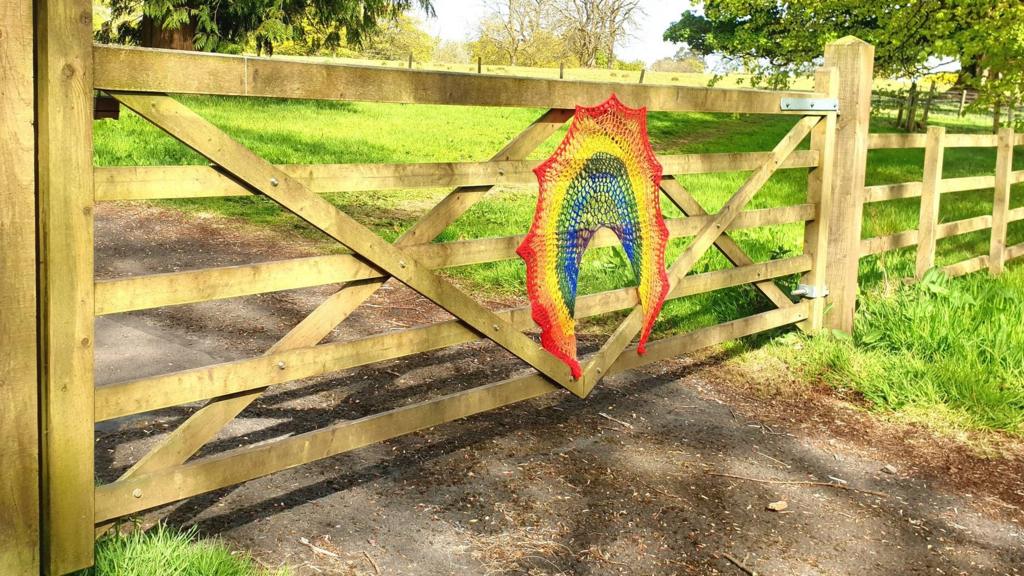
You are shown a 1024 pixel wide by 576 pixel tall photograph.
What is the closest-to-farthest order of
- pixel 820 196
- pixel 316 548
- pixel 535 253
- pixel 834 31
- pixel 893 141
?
1. pixel 316 548
2. pixel 535 253
3. pixel 820 196
4. pixel 893 141
5. pixel 834 31

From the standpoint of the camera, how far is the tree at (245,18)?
19172mm

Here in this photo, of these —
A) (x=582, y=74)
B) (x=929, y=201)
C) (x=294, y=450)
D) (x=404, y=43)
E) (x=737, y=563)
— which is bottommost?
(x=737, y=563)

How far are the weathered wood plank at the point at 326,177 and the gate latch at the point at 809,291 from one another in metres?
1.76

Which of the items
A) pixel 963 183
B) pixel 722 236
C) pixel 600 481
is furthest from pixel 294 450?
pixel 963 183

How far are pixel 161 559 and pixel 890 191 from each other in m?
5.60

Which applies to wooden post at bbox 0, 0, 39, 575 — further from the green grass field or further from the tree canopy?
the tree canopy

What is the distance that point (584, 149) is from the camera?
4.49 metres

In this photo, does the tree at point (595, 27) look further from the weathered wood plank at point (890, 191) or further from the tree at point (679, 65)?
the weathered wood plank at point (890, 191)

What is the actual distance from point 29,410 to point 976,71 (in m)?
25.3

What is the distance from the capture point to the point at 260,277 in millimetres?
3428

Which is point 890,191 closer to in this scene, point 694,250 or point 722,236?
point 722,236

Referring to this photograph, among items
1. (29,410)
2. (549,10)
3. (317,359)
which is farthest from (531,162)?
(549,10)

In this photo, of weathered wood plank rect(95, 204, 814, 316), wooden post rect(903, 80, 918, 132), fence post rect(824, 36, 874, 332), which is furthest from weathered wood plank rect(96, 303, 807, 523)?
wooden post rect(903, 80, 918, 132)

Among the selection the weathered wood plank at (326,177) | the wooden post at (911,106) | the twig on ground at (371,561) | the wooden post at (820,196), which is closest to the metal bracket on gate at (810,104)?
the wooden post at (820,196)
